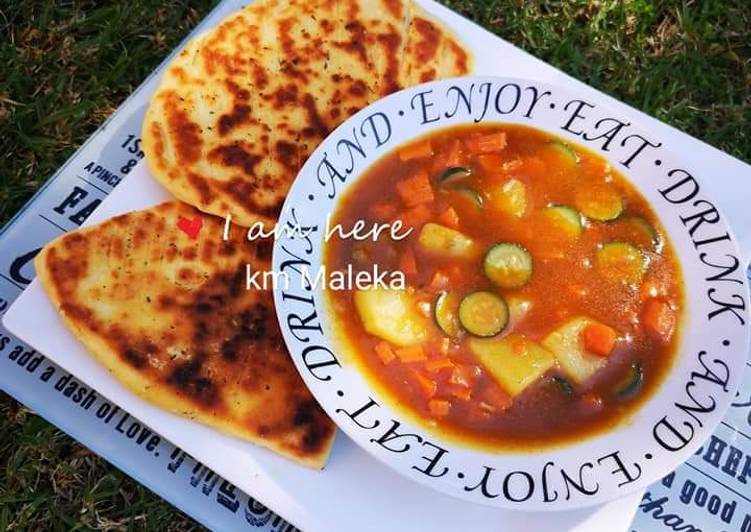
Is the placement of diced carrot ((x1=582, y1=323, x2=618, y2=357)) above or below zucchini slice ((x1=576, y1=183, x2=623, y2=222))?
below

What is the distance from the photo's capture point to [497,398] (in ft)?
8.75

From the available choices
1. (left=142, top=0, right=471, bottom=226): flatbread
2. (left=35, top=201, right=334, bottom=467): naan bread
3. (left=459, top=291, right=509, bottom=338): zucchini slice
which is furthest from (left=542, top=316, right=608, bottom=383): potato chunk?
(left=142, top=0, right=471, bottom=226): flatbread

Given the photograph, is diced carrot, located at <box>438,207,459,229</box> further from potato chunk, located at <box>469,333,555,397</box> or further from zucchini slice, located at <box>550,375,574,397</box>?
zucchini slice, located at <box>550,375,574,397</box>

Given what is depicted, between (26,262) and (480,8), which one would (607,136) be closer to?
(480,8)

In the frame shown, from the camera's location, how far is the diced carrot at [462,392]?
2668 millimetres

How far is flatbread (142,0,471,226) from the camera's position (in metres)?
3.10

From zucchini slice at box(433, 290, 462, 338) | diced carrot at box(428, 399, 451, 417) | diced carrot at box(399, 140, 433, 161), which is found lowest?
diced carrot at box(428, 399, 451, 417)

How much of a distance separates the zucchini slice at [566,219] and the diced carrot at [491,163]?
245 millimetres

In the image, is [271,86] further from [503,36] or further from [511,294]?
[503,36]

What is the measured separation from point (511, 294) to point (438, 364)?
363 millimetres

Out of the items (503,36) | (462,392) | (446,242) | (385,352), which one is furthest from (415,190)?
(503,36)

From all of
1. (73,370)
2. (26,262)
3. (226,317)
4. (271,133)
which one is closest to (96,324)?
(73,370)

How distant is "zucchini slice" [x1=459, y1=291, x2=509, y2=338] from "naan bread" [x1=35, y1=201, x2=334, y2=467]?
23.2 inches

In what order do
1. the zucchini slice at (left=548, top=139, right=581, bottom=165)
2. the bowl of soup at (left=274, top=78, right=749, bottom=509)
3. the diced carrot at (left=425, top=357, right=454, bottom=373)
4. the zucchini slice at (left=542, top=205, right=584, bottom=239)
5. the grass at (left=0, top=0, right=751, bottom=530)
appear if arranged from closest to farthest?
the bowl of soup at (left=274, top=78, right=749, bottom=509), the diced carrot at (left=425, top=357, right=454, bottom=373), the zucchini slice at (left=542, top=205, right=584, bottom=239), the zucchini slice at (left=548, top=139, right=581, bottom=165), the grass at (left=0, top=0, right=751, bottom=530)
